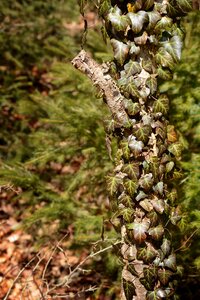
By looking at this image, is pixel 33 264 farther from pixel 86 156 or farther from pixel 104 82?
pixel 104 82

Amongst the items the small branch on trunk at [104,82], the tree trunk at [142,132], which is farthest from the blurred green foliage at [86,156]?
the small branch on trunk at [104,82]

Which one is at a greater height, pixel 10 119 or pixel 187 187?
pixel 187 187

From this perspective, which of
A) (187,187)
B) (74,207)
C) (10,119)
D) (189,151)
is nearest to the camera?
(187,187)

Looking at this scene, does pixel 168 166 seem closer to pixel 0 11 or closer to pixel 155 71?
pixel 155 71

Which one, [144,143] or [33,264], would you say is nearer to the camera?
[144,143]

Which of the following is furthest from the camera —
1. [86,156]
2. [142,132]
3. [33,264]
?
[33,264]

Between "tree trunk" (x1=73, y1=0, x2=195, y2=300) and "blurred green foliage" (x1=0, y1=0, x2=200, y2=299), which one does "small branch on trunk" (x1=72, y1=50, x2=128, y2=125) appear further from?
"blurred green foliage" (x1=0, y1=0, x2=200, y2=299)

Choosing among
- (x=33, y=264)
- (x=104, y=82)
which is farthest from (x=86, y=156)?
(x=104, y=82)

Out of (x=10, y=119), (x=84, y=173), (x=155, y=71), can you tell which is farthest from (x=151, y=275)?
(x=10, y=119)
